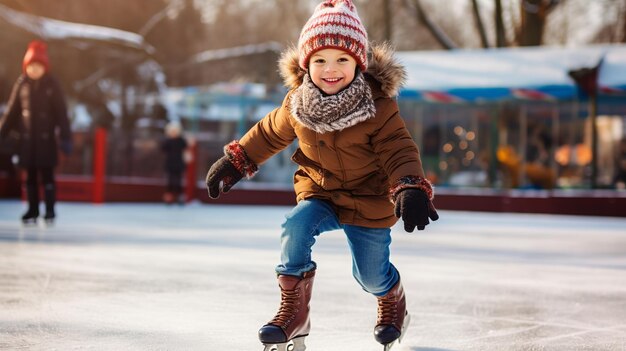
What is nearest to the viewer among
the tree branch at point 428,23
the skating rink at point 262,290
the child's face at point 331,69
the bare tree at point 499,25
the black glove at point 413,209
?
the black glove at point 413,209

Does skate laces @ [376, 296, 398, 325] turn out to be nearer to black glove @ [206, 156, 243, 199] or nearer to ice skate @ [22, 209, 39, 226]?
black glove @ [206, 156, 243, 199]

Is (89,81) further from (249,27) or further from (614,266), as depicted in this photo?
(249,27)

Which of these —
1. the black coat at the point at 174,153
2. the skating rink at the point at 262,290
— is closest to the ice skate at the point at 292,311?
the skating rink at the point at 262,290

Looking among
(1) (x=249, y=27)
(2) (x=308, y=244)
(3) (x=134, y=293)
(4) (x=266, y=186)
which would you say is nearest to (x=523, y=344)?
(2) (x=308, y=244)

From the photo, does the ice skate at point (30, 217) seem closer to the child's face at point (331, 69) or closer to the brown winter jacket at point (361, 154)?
the brown winter jacket at point (361, 154)

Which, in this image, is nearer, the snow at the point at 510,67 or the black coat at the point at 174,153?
the black coat at the point at 174,153

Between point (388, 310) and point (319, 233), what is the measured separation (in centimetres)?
38

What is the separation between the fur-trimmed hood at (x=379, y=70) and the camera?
10.3 feet

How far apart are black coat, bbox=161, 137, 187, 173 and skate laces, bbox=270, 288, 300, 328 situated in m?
11.1

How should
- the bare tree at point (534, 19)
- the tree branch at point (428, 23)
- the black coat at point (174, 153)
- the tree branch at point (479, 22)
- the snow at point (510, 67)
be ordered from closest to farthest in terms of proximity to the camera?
the black coat at point (174, 153) < the snow at point (510, 67) < the bare tree at point (534, 19) < the tree branch at point (479, 22) < the tree branch at point (428, 23)

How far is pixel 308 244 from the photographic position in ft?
9.81

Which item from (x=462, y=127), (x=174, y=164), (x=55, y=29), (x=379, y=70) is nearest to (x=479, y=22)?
(x=462, y=127)

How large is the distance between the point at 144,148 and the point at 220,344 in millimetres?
11995

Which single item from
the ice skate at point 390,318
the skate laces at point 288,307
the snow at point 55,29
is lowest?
the ice skate at point 390,318
